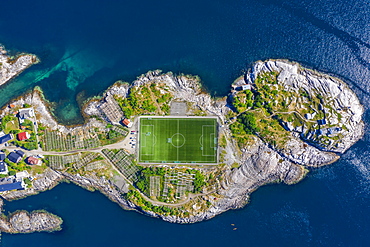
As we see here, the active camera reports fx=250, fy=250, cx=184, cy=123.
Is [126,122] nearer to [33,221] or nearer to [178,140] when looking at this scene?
[178,140]

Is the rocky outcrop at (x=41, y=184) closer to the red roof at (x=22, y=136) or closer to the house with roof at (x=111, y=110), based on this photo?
the red roof at (x=22, y=136)

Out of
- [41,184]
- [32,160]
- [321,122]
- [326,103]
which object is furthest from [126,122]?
[326,103]

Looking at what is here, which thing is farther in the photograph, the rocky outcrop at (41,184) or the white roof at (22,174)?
the rocky outcrop at (41,184)

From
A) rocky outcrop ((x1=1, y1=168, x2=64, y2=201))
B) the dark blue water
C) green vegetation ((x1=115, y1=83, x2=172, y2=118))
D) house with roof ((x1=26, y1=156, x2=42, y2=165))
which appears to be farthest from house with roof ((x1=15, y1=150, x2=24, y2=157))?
green vegetation ((x1=115, y1=83, x2=172, y2=118))

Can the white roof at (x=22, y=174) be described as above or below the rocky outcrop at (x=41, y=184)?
above

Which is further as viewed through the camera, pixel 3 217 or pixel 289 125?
pixel 3 217

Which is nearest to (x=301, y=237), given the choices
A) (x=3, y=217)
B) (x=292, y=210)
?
(x=292, y=210)

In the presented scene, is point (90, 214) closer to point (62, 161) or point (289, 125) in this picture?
point (62, 161)

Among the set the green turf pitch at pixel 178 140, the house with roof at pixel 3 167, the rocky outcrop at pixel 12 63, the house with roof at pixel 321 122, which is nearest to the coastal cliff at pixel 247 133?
the house with roof at pixel 321 122
